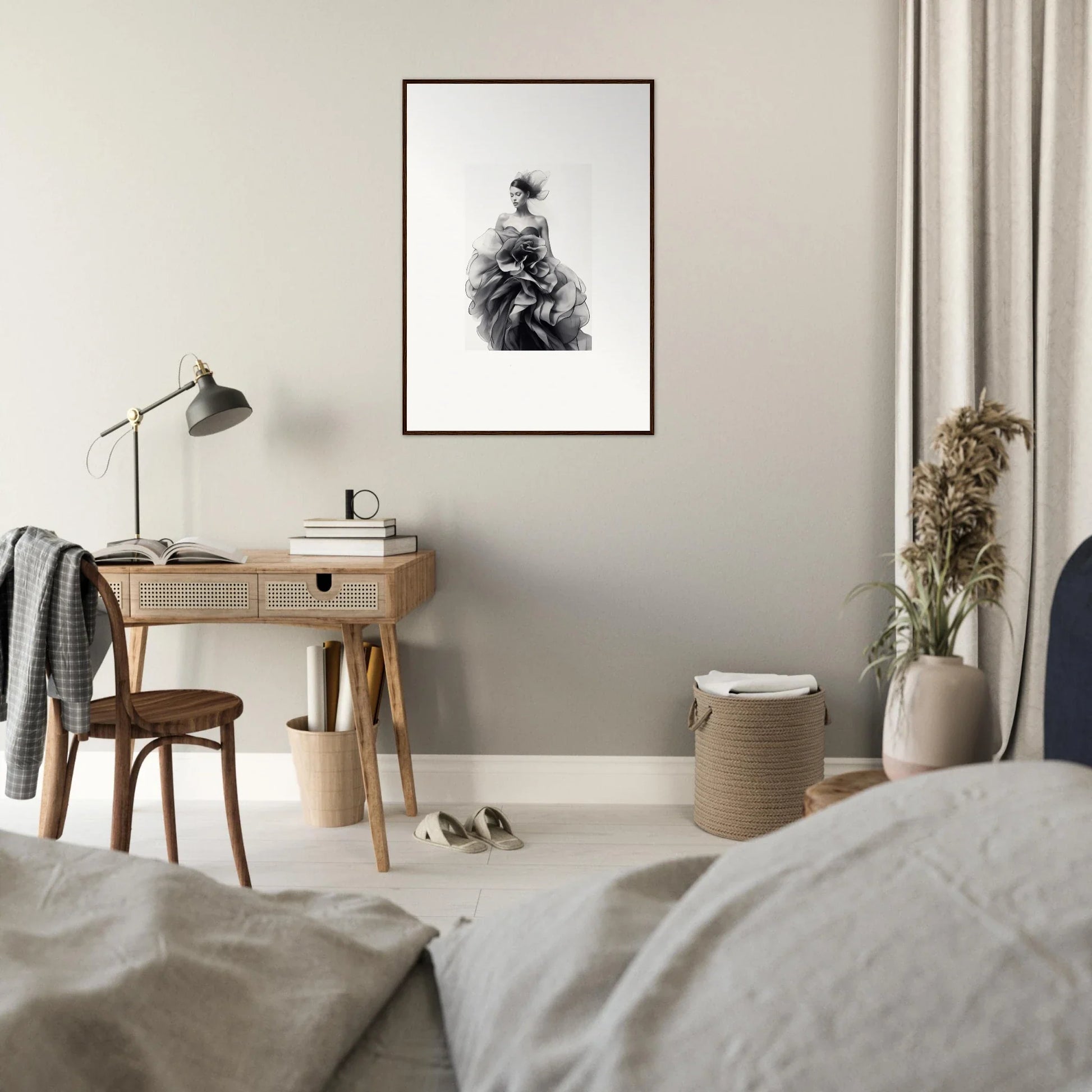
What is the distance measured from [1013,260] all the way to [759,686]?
1352 millimetres

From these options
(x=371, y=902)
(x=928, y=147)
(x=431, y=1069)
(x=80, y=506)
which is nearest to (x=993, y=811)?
(x=431, y=1069)

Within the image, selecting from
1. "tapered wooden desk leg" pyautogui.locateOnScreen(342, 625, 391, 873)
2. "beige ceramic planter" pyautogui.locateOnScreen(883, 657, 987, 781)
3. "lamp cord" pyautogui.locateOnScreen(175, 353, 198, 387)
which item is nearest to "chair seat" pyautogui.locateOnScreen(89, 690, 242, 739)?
"tapered wooden desk leg" pyautogui.locateOnScreen(342, 625, 391, 873)

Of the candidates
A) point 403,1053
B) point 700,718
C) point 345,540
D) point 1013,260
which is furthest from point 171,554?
point 1013,260

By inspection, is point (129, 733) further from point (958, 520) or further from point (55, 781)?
point (958, 520)

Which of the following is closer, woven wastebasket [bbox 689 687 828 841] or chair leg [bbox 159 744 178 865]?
chair leg [bbox 159 744 178 865]

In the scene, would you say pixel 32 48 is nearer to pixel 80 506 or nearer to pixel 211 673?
pixel 80 506

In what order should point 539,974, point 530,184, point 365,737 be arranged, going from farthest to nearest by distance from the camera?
point 530,184 < point 365,737 < point 539,974

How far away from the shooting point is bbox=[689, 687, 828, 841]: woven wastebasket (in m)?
2.63

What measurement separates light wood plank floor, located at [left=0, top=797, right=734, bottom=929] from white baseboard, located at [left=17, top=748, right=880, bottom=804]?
0.04 m

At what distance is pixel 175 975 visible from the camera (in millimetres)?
711

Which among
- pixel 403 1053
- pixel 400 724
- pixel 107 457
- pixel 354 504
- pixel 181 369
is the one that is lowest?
pixel 400 724

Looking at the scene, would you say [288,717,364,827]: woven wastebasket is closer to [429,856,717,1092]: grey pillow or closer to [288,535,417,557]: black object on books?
[288,535,417,557]: black object on books

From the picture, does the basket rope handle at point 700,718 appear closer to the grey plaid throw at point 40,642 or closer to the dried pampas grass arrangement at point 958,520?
the dried pampas grass arrangement at point 958,520

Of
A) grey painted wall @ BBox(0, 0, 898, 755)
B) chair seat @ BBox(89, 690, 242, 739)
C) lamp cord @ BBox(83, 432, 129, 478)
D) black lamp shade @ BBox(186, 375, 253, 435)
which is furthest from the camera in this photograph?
lamp cord @ BBox(83, 432, 129, 478)
